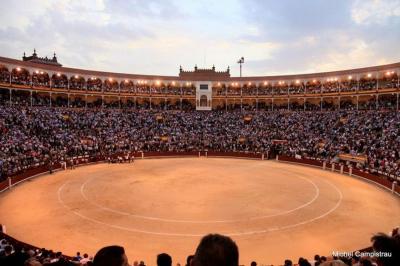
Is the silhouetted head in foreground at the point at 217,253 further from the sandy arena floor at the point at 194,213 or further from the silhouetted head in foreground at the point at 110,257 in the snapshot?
the sandy arena floor at the point at 194,213

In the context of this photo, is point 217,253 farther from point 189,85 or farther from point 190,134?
point 189,85

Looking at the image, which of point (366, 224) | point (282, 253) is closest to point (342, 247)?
point (282, 253)

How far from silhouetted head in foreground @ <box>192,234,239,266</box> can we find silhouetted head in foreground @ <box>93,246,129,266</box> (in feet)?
2.25

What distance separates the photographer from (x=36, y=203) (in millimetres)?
19266

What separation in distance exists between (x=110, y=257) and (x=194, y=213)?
15510 millimetres

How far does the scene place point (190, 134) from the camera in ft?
166

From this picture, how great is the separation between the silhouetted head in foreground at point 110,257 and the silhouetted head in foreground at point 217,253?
69 centimetres

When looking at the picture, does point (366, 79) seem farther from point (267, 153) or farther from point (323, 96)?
point (267, 153)

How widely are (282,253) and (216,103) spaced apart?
56657 mm

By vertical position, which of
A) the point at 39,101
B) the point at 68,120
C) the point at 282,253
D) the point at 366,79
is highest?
the point at 366,79

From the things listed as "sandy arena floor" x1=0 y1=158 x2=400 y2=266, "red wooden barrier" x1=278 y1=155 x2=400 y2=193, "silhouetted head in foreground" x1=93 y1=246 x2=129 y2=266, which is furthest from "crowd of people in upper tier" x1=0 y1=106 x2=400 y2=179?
"silhouetted head in foreground" x1=93 y1=246 x2=129 y2=266

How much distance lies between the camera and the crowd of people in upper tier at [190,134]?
3256 cm

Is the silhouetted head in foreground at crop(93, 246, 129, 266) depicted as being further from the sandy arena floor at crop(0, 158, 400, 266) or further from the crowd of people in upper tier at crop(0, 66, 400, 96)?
the crowd of people in upper tier at crop(0, 66, 400, 96)

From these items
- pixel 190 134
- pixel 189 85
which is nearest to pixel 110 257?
pixel 190 134
